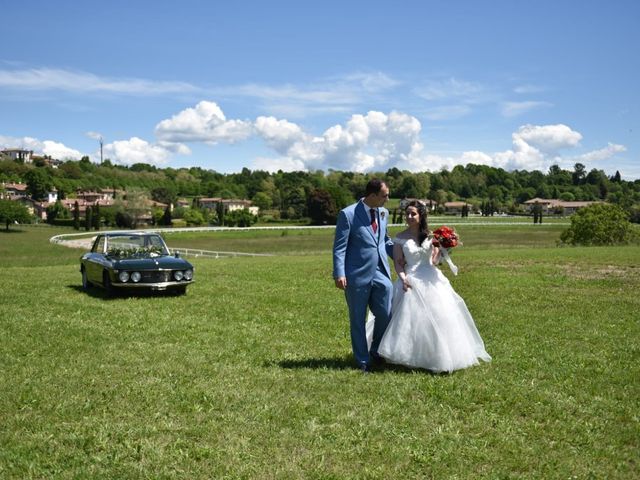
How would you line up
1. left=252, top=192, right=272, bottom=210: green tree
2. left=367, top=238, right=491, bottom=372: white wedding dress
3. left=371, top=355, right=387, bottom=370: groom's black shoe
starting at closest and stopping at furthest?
1. left=367, top=238, right=491, bottom=372: white wedding dress
2. left=371, top=355, right=387, bottom=370: groom's black shoe
3. left=252, top=192, right=272, bottom=210: green tree

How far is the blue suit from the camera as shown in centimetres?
832

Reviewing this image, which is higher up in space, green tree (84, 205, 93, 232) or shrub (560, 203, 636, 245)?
shrub (560, 203, 636, 245)

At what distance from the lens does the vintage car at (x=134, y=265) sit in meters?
15.7

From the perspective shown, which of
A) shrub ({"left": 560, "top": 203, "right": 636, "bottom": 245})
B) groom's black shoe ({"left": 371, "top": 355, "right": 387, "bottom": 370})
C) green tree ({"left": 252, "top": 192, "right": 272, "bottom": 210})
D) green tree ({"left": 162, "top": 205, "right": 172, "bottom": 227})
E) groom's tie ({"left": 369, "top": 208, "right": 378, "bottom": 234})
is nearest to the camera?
groom's tie ({"left": 369, "top": 208, "right": 378, "bottom": 234})

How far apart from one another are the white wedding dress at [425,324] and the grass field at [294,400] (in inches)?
8.9

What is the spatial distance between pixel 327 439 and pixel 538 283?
14623 millimetres

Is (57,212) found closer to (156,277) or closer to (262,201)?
(262,201)

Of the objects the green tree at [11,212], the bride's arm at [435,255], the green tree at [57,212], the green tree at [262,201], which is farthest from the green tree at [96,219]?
the bride's arm at [435,255]

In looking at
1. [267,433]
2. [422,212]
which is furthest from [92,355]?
[422,212]

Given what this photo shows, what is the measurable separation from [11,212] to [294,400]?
345 feet

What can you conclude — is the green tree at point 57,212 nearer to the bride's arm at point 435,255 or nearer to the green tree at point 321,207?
the green tree at point 321,207

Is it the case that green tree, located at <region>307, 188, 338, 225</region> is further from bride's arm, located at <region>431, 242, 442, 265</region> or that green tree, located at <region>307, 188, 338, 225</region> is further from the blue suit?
the blue suit

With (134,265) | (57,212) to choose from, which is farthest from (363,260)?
(57,212)

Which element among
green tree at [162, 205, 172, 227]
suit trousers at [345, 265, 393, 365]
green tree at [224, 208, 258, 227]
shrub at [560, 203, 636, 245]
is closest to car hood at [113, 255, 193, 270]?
suit trousers at [345, 265, 393, 365]
